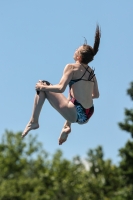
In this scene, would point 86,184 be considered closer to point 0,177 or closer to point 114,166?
point 114,166

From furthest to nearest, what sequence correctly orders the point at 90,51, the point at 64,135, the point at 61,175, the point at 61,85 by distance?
the point at 61,175
the point at 64,135
the point at 90,51
the point at 61,85

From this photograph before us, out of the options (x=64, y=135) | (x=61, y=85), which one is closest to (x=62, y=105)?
(x=61, y=85)

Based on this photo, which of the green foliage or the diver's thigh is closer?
the diver's thigh

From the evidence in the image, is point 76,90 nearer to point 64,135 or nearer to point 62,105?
point 62,105

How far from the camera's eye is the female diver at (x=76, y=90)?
1630 cm

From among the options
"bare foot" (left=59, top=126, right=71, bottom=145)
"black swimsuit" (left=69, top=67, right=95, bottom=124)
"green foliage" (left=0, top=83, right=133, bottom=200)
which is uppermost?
"green foliage" (left=0, top=83, right=133, bottom=200)

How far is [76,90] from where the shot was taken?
16484mm

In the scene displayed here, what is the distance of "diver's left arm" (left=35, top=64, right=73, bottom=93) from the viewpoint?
1599 cm

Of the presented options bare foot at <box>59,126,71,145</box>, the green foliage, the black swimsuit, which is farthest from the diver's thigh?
the green foliage

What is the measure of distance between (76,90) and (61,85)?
1.81 ft

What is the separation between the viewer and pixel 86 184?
90.1 m

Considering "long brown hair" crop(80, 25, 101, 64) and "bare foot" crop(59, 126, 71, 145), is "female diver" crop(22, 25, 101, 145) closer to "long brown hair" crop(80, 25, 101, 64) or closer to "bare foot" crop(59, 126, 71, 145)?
"long brown hair" crop(80, 25, 101, 64)

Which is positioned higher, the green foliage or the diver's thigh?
the green foliage

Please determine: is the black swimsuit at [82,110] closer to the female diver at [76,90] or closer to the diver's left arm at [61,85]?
the female diver at [76,90]
